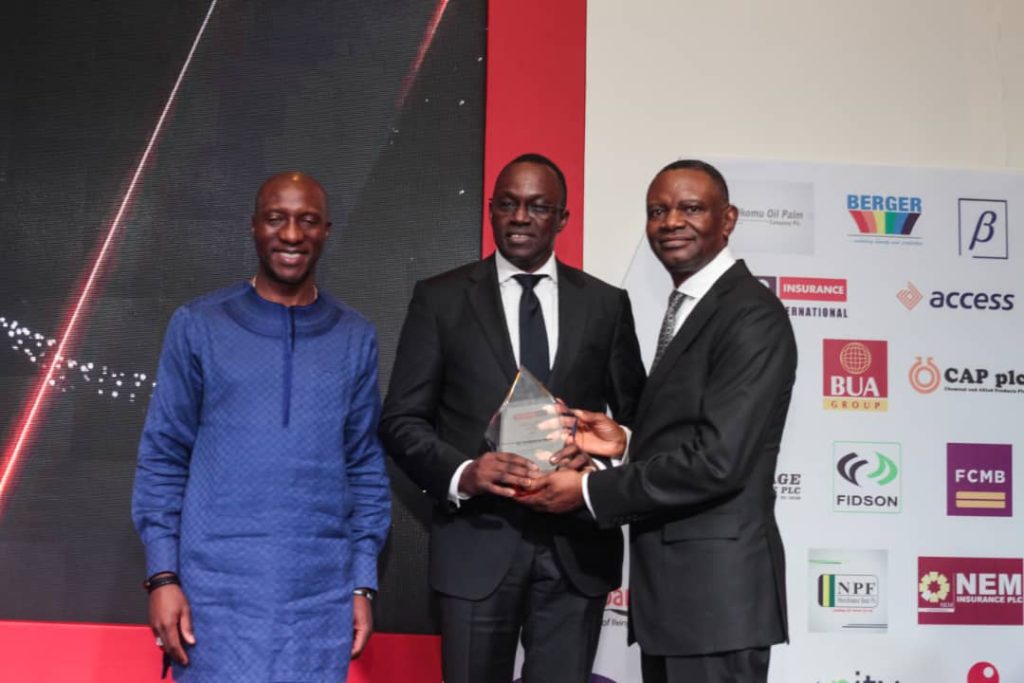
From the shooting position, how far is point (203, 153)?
151 inches

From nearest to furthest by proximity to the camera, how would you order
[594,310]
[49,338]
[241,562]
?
[241,562]
[594,310]
[49,338]

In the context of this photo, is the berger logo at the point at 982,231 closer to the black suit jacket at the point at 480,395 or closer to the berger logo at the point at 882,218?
the berger logo at the point at 882,218

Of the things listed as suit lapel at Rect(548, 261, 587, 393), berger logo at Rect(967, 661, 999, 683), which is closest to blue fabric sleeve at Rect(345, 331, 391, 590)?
suit lapel at Rect(548, 261, 587, 393)

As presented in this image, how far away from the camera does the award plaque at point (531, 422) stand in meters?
2.52

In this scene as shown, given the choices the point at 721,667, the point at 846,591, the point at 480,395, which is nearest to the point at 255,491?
the point at 480,395

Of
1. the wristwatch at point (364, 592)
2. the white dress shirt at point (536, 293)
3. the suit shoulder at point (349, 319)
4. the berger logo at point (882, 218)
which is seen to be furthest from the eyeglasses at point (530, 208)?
the berger logo at point (882, 218)

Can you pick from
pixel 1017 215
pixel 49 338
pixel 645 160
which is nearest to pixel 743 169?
pixel 645 160

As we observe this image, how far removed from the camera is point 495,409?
2695 mm

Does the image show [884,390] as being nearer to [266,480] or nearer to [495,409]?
[495,409]

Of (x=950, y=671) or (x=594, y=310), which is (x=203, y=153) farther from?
(x=950, y=671)

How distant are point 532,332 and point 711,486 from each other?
69cm

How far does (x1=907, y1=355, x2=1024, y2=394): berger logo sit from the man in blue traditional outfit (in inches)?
94.5

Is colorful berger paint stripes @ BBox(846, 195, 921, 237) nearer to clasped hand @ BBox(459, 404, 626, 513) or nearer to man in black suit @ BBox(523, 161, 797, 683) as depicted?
man in black suit @ BBox(523, 161, 797, 683)

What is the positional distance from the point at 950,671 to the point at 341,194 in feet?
9.72
